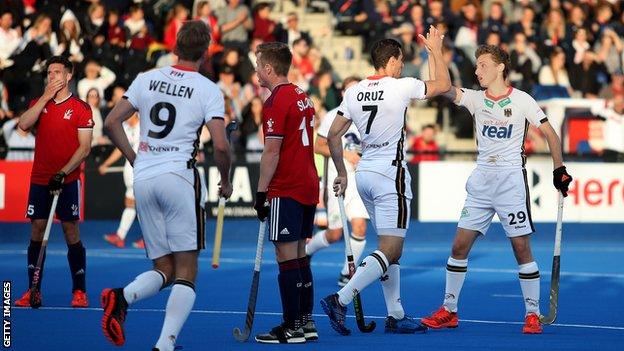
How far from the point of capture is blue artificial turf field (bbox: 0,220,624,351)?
10.5 meters

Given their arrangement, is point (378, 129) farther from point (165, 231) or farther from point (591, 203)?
point (591, 203)

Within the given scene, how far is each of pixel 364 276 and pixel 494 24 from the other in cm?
1716

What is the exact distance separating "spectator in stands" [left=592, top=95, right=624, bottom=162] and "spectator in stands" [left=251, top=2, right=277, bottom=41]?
6.15 m

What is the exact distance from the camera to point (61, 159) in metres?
12.7

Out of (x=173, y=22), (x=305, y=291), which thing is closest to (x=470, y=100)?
(x=305, y=291)

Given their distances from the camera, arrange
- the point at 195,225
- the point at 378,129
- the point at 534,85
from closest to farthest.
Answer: the point at 195,225 → the point at 378,129 → the point at 534,85

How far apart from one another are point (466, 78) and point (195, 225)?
56.1 feet

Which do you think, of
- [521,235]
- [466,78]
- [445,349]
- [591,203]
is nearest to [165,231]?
[445,349]

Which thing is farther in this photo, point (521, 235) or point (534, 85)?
point (534, 85)

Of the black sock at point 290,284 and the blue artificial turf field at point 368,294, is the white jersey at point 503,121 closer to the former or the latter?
the blue artificial turf field at point 368,294

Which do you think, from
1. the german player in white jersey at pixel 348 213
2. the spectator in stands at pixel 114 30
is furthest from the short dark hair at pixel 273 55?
the spectator in stands at pixel 114 30

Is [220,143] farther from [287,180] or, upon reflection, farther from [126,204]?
[126,204]

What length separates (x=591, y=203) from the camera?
21.8m

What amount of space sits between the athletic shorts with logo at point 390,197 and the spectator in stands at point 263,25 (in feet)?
49.7
